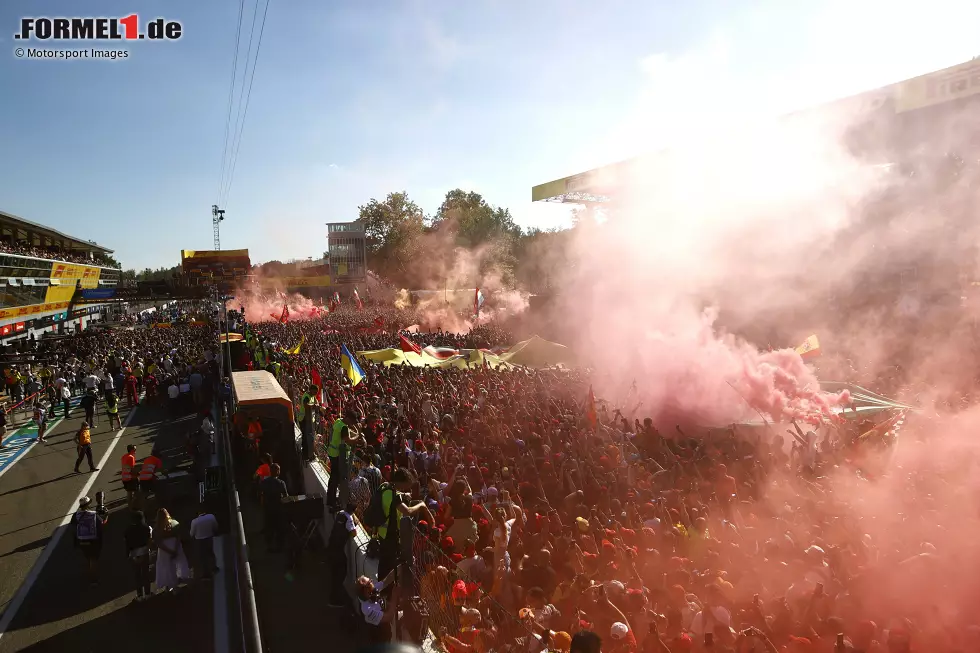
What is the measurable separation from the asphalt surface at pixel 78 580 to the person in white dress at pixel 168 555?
0.20 m

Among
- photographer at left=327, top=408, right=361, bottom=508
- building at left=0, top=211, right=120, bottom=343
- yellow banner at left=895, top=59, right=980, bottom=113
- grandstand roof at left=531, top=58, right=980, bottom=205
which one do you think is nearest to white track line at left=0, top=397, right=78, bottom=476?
photographer at left=327, top=408, right=361, bottom=508

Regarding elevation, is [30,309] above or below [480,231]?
below

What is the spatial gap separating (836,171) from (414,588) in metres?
19.1

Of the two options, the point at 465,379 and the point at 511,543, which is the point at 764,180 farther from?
the point at 511,543

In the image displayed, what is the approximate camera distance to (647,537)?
590 cm

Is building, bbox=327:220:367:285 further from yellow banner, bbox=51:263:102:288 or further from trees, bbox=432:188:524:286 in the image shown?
yellow banner, bbox=51:263:102:288

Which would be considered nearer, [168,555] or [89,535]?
[168,555]

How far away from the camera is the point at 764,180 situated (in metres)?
18.1

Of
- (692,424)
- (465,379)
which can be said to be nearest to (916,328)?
(692,424)

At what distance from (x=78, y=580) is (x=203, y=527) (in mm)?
1788

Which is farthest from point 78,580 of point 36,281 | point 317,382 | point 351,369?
point 36,281

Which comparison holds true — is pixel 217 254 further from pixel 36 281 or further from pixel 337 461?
pixel 337 461

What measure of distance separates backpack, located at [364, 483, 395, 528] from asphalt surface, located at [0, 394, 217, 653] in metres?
2.02

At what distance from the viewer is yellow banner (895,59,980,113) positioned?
16.3 metres
